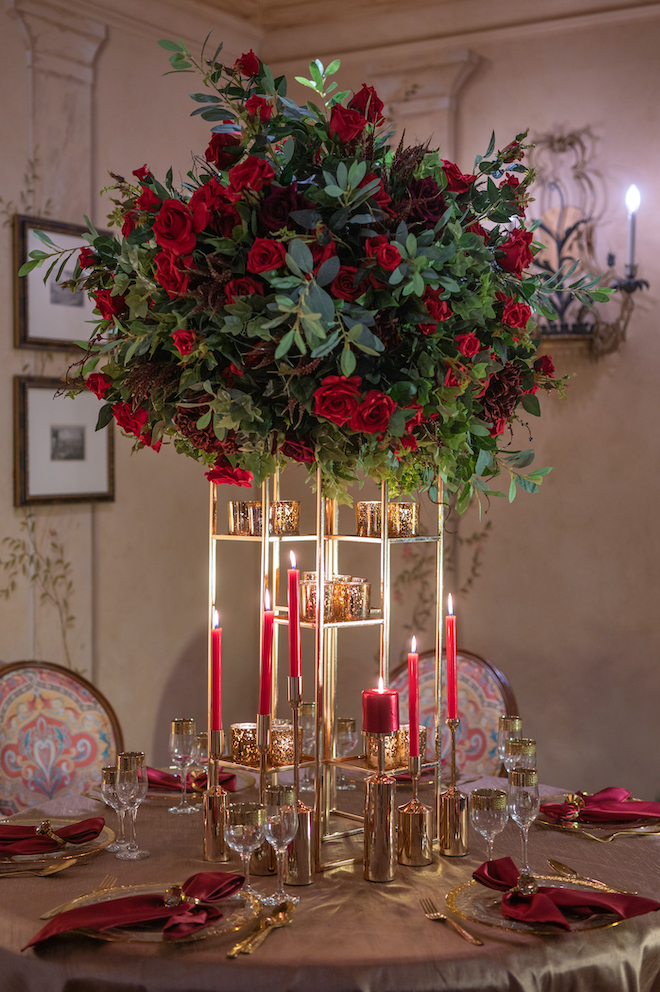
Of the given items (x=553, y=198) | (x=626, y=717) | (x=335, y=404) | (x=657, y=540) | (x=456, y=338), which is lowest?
(x=626, y=717)

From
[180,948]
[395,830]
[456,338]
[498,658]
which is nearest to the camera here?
[180,948]

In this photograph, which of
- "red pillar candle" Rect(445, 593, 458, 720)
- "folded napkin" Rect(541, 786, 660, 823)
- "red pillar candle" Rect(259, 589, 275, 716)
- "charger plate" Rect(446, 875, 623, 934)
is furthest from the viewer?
"folded napkin" Rect(541, 786, 660, 823)

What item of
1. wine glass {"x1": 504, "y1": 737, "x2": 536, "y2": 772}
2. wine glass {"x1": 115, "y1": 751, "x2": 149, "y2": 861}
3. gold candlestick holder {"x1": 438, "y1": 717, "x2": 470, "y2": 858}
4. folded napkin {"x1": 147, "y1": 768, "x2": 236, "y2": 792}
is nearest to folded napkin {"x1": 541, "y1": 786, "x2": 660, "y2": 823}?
wine glass {"x1": 504, "y1": 737, "x2": 536, "y2": 772}

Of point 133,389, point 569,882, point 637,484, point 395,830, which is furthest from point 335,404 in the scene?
point 637,484

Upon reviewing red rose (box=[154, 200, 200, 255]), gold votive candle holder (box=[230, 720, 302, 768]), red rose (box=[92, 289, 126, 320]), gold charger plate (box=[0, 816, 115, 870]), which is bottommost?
gold charger plate (box=[0, 816, 115, 870])

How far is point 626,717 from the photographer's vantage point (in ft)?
10.4

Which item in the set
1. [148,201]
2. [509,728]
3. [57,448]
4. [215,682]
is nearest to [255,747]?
[215,682]

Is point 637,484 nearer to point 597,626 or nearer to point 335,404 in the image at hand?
point 597,626

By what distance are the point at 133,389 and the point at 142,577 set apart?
76.7 inches

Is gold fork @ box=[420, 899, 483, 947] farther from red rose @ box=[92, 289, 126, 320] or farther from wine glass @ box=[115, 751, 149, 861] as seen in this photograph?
red rose @ box=[92, 289, 126, 320]

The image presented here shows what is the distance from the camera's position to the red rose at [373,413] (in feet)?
4.43

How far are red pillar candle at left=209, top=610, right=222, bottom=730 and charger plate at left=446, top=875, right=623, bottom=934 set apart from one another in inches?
18.1

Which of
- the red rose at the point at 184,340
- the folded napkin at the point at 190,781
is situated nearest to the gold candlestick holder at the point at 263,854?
the folded napkin at the point at 190,781

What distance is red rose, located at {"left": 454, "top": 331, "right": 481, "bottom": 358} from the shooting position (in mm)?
1416
